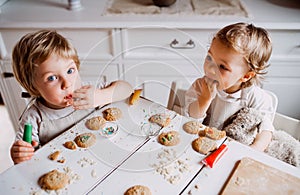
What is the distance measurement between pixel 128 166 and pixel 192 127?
0.68 ft

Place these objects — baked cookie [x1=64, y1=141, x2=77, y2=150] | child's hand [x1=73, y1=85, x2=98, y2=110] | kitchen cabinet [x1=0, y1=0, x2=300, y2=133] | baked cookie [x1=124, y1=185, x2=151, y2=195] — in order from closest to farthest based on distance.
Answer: baked cookie [x1=124, y1=185, x2=151, y2=195], baked cookie [x1=64, y1=141, x2=77, y2=150], child's hand [x1=73, y1=85, x2=98, y2=110], kitchen cabinet [x1=0, y1=0, x2=300, y2=133]

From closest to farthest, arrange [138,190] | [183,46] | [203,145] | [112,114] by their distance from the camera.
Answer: [138,190] < [203,145] < [112,114] < [183,46]

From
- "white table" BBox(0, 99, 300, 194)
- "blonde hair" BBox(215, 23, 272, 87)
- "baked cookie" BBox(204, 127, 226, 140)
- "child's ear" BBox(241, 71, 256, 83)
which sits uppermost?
"blonde hair" BBox(215, 23, 272, 87)

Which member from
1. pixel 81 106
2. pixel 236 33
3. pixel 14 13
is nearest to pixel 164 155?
pixel 81 106

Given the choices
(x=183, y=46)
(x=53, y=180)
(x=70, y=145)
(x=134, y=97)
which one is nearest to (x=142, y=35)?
(x=183, y=46)

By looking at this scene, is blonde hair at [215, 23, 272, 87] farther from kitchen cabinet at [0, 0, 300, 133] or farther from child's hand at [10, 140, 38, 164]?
child's hand at [10, 140, 38, 164]

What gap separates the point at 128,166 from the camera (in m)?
0.69

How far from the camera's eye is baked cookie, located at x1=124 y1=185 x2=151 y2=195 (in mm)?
621

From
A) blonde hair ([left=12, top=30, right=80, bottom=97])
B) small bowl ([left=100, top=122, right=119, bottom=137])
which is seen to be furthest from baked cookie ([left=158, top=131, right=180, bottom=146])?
blonde hair ([left=12, top=30, right=80, bottom=97])

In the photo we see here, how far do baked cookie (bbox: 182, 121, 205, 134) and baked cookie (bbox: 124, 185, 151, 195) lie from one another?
8.3 inches

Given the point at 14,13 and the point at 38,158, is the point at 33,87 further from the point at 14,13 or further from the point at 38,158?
the point at 14,13

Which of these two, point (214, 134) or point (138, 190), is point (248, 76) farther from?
point (138, 190)

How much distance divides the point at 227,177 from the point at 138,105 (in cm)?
34

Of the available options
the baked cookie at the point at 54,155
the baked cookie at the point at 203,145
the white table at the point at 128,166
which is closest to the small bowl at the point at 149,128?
A: the white table at the point at 128,166
